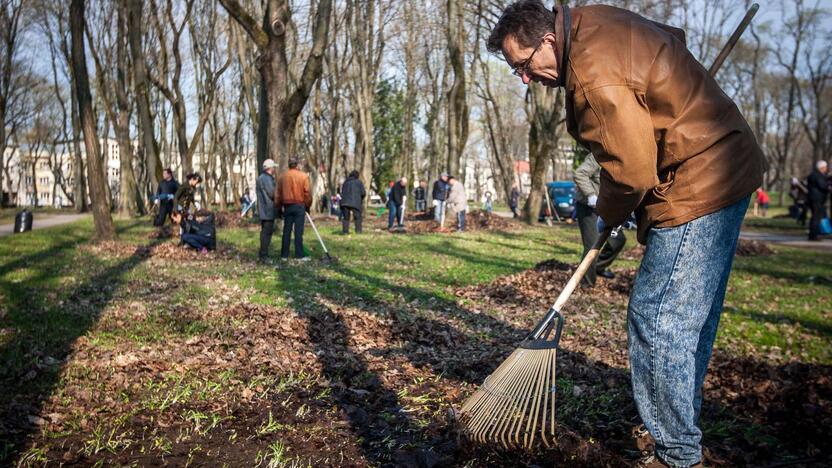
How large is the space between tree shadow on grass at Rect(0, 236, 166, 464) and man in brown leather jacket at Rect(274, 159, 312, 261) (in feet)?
12.6

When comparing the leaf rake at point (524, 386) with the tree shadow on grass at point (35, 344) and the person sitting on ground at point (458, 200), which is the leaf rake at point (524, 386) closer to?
the tree shadow on grass at point (35, 344)

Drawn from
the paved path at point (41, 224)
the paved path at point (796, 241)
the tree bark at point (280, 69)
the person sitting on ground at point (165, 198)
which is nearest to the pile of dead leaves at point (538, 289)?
the tree bark at point (280, 69)

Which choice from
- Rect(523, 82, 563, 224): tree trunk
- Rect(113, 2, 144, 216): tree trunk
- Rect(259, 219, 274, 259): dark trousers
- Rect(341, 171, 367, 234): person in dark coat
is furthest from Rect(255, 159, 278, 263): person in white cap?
Rect(113, 2, 144, 216): tree trunk

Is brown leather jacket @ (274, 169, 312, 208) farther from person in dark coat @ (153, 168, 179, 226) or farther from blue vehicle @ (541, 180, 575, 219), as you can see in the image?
blue vehicle @ (541, 180, 575, 219)

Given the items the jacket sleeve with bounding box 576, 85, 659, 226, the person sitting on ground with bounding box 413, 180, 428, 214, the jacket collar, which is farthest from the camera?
the person sitting on ground with bounding box 413, 180, 428, 214

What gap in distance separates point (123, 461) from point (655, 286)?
293 cm

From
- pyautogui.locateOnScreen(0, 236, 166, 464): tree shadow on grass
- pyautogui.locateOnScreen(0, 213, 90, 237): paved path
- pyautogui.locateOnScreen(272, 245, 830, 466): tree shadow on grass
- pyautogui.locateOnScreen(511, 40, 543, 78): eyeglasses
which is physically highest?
pyautogui.locateOnScreen(511, 40, 543, 78): eyeglasses

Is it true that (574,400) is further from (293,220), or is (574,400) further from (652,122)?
(293,220)

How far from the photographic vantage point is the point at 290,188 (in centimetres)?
1333

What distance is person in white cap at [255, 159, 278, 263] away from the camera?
13094mm

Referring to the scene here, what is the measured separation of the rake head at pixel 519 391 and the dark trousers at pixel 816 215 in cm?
1878

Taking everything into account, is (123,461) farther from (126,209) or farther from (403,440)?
(126,209)

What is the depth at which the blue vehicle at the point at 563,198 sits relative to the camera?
103 ft

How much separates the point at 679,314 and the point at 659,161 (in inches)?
27.5
